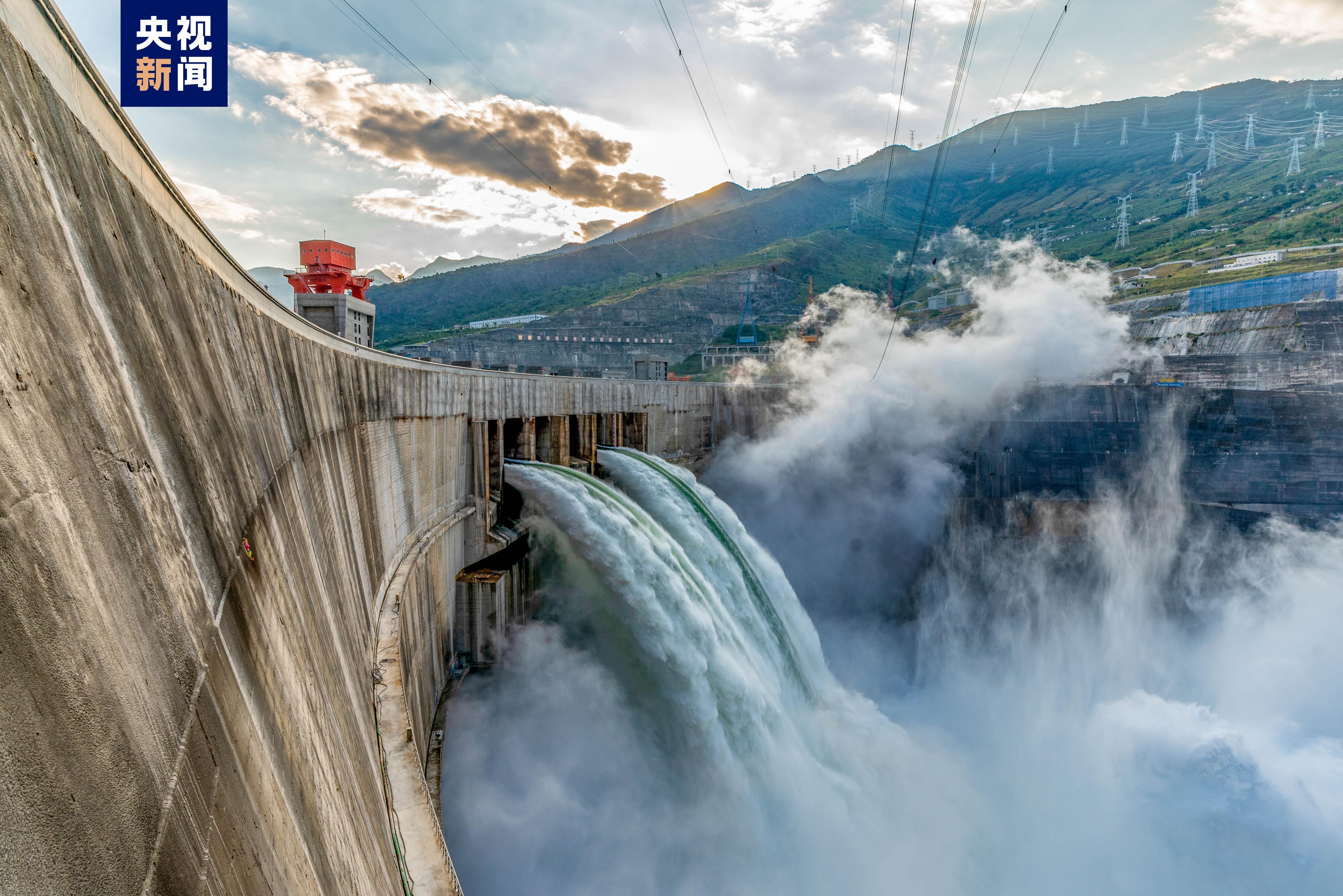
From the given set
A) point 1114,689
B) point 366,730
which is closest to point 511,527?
point 366,730

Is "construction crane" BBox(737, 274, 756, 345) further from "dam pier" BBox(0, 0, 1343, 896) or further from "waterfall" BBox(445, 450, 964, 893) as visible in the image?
"dam pier" BBox(0, 0, 1343, 896)

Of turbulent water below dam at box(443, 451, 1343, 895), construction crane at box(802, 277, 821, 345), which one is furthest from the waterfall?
construction crane at box(802, 277, 821, 345)

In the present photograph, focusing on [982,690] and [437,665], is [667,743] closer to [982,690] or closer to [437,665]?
[437,665]

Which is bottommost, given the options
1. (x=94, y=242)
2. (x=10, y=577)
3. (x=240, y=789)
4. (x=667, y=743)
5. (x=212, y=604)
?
(x=667, y=743)

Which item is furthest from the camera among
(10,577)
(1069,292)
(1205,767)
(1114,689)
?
Result: (1069,292)

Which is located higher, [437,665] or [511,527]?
[511,527]

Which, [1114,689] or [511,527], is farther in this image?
[1114,689]

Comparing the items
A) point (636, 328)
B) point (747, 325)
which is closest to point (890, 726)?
point (636, 328)

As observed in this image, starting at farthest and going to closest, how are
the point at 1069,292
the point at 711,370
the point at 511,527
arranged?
the point at 711,370 < the point at 1069,292 < the point at 511,527
